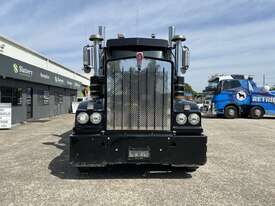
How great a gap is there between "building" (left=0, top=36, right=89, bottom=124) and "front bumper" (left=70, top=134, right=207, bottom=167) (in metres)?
12.3

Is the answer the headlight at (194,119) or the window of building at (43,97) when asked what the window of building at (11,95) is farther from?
the headlight at (194,119)

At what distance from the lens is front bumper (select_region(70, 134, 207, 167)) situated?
21.8 ft

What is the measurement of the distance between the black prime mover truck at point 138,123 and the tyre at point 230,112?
65.7 feet

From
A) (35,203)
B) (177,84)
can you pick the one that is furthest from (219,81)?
(35,203)

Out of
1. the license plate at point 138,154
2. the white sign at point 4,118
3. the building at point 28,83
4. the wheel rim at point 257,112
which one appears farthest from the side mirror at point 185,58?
the wheel rim at point 257,112

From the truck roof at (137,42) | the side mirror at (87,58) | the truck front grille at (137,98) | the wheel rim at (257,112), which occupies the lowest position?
the wheel rim at (257,112)

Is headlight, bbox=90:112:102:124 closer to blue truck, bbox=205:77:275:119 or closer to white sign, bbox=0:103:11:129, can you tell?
white sign, bbox=0:103:11:129

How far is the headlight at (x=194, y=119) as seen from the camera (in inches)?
270

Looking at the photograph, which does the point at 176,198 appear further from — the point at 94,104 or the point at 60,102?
the point at 60,102

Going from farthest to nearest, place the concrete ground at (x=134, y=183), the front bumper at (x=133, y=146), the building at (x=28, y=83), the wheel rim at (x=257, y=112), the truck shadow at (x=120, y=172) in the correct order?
1. the wheel rim at (x=257, y=112)
2. the building at (x=28, y=83)
3. the truck shadow at (x=120, y=172)
4. the front bumper at (x=133, y=146)
5. the concrete ground at (x=134, y=183)

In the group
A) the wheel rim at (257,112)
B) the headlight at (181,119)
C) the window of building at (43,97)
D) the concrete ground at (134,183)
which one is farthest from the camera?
the wheel rim at (257,112)

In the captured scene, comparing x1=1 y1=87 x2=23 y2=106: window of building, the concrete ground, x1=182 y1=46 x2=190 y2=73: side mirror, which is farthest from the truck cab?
x1=182 y1=46 x2=190 y2=73: side mirror

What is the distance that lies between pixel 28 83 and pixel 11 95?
3.23m

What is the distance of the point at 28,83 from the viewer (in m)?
23.3
